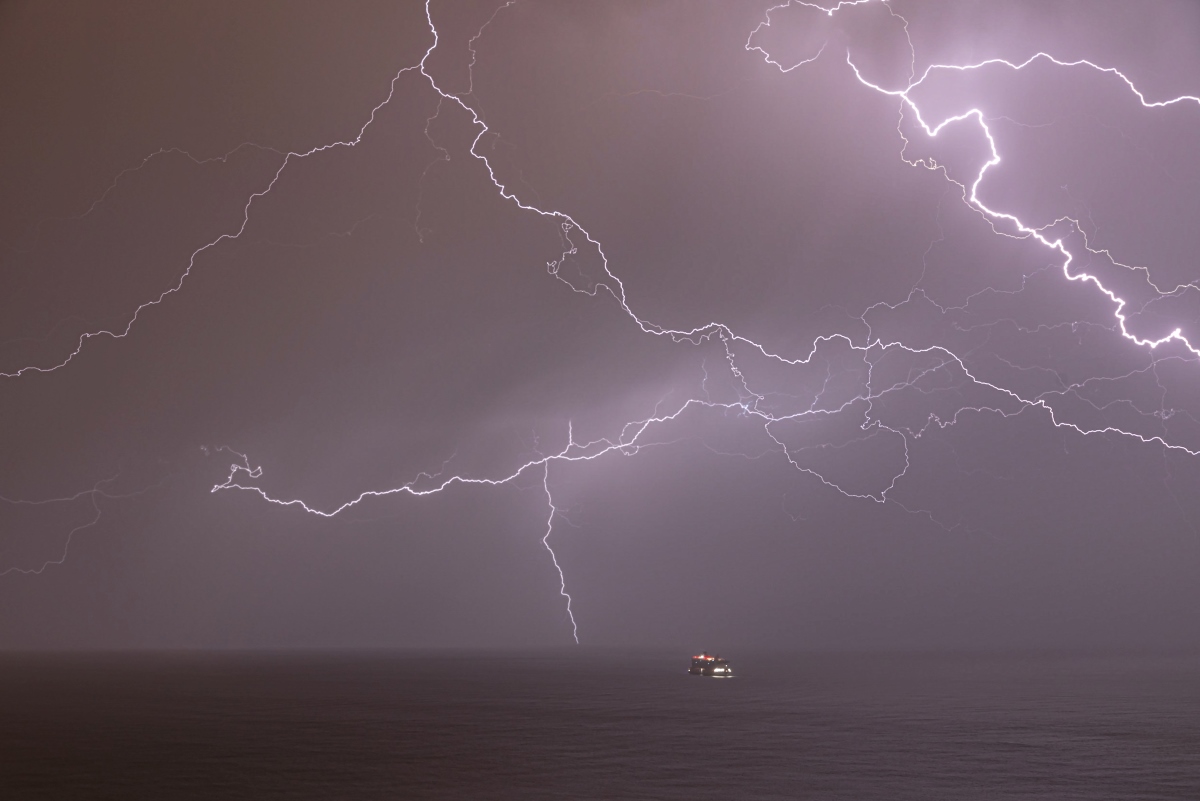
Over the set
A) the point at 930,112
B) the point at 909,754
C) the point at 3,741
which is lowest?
the point at 3,741

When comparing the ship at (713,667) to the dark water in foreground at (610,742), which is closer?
the dark water in foreground at (610,742)

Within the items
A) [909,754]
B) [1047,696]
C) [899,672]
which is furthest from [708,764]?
[899,672]

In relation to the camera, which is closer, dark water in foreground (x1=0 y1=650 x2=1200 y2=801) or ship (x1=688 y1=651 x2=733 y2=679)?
dark water in foreground (x1=0 y1=650 x2=1200 y2=801)

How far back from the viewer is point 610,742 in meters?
23.2

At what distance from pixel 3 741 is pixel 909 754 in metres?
20.5

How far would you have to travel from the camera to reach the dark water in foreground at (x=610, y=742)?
1712cm

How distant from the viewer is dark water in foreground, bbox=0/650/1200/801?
1712 cm

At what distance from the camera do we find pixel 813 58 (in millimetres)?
40344

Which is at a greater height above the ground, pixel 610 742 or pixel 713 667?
pixel 713 667

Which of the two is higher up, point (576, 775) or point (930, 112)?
point (930, 112)

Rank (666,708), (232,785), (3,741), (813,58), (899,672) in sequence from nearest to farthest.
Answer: (232,785) → (3,741) → (666,708) → (813,58) → (899,672)

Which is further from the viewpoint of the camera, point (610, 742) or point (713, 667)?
point (713, 667)

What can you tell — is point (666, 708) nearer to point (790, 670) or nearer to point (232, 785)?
point (232, 785)

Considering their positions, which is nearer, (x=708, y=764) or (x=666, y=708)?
(x=708, y=764)
